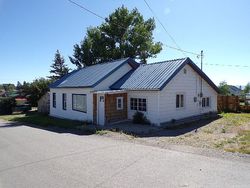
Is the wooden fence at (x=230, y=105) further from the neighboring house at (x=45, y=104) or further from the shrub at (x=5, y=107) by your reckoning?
the shrub at (x=5, y=107)

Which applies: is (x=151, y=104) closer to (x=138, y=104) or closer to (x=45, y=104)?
(x=138, y=104)

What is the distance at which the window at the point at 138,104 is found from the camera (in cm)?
1699

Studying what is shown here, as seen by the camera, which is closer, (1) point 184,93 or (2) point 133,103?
(2) point 133,103

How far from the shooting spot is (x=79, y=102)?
64.1 ft

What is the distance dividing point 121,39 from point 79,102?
82.7 feet

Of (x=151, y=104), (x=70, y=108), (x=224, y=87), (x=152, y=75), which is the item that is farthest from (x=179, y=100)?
(x=224, y=87)

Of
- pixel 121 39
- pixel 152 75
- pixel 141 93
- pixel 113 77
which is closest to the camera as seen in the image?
pixel 141 93

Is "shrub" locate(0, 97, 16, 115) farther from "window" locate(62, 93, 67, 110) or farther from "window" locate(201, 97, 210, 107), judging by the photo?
"window" locate(201, 97, 210, 107)

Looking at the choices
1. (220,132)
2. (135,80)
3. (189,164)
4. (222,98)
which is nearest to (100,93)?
(135,80)

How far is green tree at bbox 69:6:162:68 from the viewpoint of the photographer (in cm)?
4194

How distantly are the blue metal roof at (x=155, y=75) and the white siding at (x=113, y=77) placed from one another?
892mm

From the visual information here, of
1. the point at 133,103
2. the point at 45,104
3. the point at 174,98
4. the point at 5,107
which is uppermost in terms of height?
the point at 174,98

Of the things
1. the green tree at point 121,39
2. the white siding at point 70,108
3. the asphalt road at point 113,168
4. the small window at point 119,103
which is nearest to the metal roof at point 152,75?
the small window at point 119,103

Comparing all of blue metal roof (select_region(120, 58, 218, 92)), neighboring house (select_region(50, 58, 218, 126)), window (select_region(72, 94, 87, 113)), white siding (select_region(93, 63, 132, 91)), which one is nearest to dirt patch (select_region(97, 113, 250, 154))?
neighboring house (select_region(50, 58, 218, 126))
